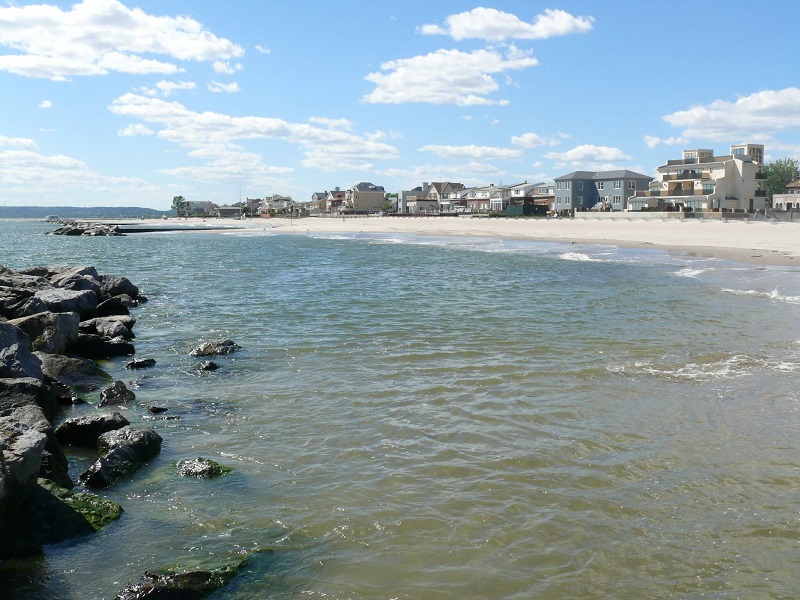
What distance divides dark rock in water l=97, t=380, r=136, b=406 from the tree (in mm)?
135072

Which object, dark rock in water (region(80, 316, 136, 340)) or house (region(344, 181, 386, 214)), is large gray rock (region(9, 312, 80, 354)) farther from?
house (region(344, 181, 386, 214))

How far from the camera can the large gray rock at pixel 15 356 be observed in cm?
948

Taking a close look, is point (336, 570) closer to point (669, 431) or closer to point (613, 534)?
point (613, 534)

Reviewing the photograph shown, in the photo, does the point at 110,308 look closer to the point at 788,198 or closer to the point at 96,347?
the point at 96,347

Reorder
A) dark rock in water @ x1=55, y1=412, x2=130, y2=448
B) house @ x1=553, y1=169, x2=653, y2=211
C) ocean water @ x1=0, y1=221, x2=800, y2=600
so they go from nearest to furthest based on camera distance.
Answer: ocean water @ x1=0, y1=221, x2=800, y2=600 → dark rock in water @ x1=55, y1=412, x2=130, y2=448 → house @ x1=553, y1=169, x2=653, y2=211

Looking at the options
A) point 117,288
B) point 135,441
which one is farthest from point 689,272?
point 135,441

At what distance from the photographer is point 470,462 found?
26.8 ft

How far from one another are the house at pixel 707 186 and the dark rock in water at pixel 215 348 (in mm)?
85913

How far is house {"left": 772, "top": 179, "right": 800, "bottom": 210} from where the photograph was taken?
11239cm

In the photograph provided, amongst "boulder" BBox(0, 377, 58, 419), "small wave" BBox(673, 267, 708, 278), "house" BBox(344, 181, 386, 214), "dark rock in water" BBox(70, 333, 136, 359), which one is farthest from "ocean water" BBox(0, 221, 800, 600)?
"house" BBox(344, 181, 386, 214)

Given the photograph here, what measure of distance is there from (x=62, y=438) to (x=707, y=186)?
98.3 meters

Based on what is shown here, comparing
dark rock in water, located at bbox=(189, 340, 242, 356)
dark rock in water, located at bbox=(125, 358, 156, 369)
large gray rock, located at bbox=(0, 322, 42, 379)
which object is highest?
large gray rock, located at bbox=(0, 322, 42, 379)

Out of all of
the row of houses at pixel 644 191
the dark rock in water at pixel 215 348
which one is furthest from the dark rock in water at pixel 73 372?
the row of houses at pixel 644 191

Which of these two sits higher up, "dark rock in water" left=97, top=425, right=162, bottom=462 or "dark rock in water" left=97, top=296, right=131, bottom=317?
"dark rock in water" left=97, top=296, right=131, bottom=317
